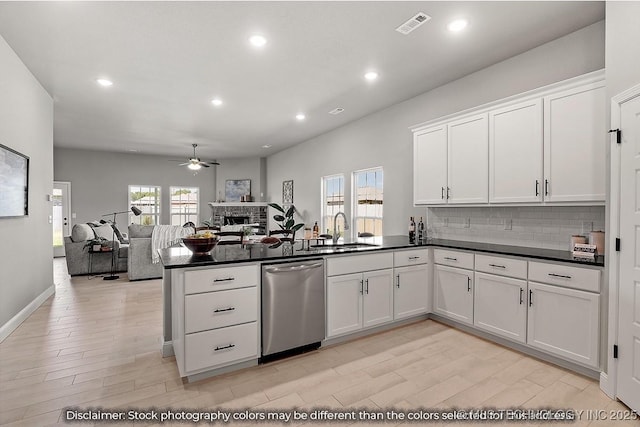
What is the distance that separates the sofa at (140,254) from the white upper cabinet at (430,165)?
4.57 m

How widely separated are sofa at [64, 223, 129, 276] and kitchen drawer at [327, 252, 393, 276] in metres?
5.30

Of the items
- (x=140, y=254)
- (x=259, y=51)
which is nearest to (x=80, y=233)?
(x=140, y=254)

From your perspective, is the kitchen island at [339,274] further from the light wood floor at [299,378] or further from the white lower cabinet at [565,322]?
the light wood floor at [299,378]

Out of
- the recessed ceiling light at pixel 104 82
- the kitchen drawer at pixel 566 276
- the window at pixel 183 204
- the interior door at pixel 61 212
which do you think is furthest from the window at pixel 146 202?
the kitchen drawer at pixel 566 276

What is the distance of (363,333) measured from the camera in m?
3.21

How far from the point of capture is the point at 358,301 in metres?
3.11

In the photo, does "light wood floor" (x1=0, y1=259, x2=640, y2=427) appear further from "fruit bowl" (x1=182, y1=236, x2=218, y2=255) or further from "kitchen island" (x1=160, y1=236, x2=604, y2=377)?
"fruit bowl" (x1=182, y1=236, x2=218, y2=255)

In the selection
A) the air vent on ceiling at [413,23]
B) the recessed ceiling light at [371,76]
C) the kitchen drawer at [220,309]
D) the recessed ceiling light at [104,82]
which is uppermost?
the recessed ceiling light at [371,76]

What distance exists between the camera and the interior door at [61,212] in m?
8.61

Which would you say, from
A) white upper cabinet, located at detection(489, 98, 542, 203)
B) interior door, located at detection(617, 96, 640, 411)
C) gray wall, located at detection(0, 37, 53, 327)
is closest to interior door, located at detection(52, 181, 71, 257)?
gray wall, located at detection(0, 37, 53, 327)

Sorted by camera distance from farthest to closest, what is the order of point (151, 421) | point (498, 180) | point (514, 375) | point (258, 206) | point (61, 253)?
1. point (258, 206)
2. point (61, 253)
3. point (498, 180)
4. point (514, 375)
5. point (151, 421)

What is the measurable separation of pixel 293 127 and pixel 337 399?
529 centimetres

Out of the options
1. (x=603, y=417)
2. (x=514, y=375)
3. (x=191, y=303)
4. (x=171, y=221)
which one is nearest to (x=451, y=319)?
(x=514, y=375)

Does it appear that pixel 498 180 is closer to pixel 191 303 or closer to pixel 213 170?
pixel 191 303
